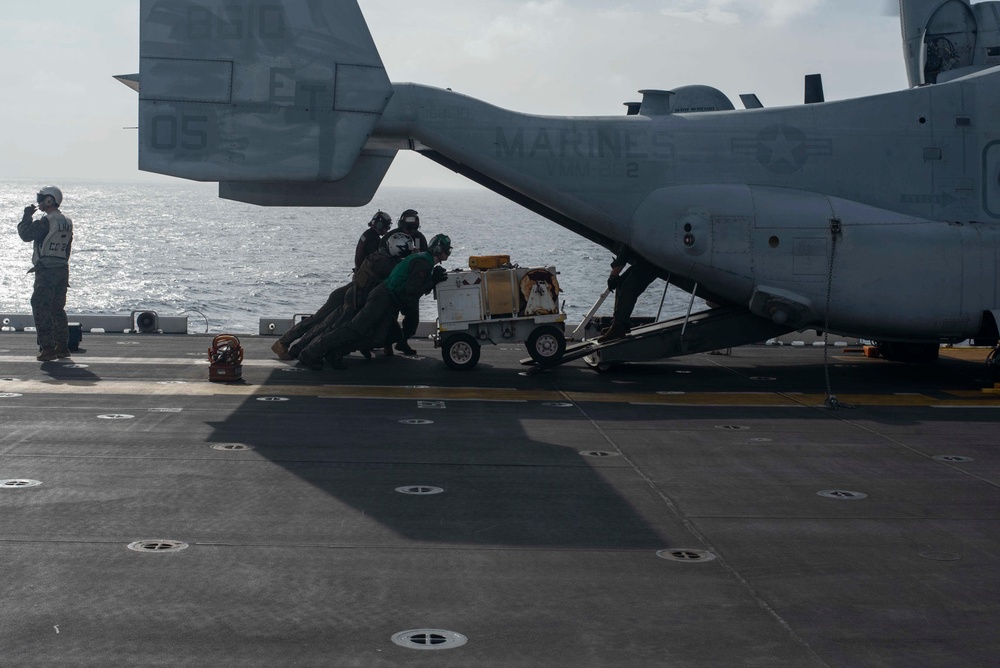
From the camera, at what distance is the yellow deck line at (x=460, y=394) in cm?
1303

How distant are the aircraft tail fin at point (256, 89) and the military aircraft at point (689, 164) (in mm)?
20

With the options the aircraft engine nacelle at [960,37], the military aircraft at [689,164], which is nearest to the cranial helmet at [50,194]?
the military aircraft at [689,164]

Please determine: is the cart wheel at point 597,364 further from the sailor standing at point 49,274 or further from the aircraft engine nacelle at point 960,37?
the sailor standing at point 49,274

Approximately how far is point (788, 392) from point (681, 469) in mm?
5172

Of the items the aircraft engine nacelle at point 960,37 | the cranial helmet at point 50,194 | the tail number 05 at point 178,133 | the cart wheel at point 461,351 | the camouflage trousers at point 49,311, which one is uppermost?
the aircraft engine nacelle at point 960,37

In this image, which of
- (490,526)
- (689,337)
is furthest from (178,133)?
(490,526)

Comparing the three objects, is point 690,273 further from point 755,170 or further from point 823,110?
point 823,110

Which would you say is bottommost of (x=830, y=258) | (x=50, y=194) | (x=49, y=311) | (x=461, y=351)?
(x=461, y=351)

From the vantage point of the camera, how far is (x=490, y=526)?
7.64m

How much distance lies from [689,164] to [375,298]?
194 inches

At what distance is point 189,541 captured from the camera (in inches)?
277

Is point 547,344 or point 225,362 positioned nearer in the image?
point 225,362

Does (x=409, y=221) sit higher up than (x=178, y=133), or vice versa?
(x=178, y=133)

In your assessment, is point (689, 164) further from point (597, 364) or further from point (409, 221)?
point (409, 221)
